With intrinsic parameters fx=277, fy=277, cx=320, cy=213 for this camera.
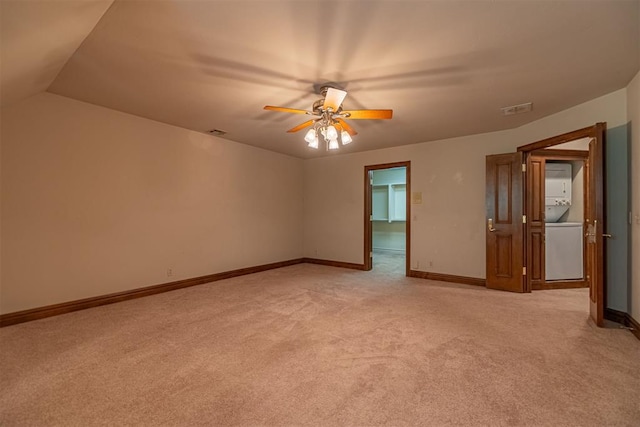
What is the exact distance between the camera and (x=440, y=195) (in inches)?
200

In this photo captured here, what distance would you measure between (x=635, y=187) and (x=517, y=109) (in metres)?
1.45

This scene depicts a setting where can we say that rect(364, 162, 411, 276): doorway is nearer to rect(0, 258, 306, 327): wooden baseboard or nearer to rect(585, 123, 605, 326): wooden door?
rect(0, 258, 306, 327): wooden baseboard

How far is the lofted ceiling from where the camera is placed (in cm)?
180

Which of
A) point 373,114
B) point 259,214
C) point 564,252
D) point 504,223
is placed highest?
point 373,114

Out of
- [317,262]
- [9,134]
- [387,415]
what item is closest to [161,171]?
[9,134]

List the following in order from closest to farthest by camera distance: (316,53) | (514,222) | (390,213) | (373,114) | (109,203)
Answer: (316,53) → (373,114) → (109,203) → (514,222) → (390,213)

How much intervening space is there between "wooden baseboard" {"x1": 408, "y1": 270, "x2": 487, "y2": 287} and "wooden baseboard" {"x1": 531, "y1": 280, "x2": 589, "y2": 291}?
0.77m

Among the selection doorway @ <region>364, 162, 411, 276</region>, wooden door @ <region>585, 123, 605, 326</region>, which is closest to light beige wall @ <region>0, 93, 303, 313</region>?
doorway @ <region>364, 162, 411, 276</region>

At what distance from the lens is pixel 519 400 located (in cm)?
176

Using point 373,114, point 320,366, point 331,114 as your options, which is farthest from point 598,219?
point 320,366

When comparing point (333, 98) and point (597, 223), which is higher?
point (333, 98)

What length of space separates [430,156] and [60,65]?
5.16 meters

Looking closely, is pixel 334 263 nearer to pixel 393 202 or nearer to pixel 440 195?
pixel 440 195

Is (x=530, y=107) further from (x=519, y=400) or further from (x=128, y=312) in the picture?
(x=128, y=312)
